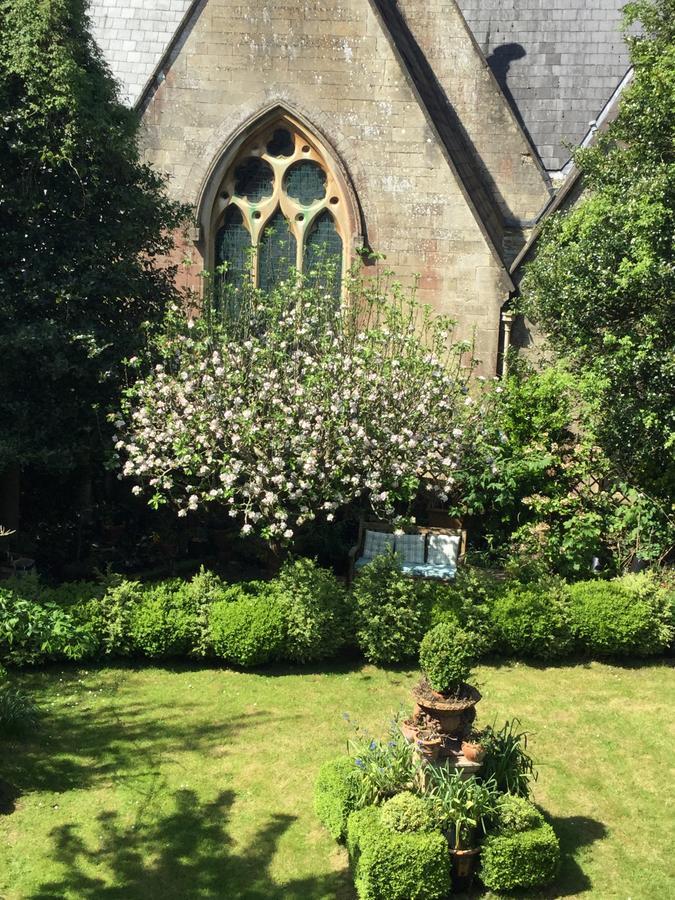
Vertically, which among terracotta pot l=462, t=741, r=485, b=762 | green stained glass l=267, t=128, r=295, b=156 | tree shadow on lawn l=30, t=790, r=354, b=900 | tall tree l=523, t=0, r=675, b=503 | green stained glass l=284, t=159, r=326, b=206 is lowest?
tree shadow on lawn l=30, t=790, r=354, b=900

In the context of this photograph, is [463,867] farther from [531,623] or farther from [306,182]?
[306,182]

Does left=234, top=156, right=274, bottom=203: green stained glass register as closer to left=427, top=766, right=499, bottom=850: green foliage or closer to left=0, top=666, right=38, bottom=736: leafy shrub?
left=0, top=666, right=38, bottom=736: leafy shrub

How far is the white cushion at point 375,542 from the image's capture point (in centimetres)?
1287

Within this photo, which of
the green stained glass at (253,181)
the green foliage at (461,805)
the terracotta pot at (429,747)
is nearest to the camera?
the green foliage at (461,805)

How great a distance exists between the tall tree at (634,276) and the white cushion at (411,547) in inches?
111

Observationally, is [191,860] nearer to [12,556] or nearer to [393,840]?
[393,840]

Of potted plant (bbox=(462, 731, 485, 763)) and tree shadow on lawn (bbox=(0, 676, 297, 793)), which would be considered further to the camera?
tree shadow on lawn (bbox=(0, 676, 297, 793))

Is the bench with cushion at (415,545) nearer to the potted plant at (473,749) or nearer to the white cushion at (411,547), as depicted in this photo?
the white cushion at (411,547)

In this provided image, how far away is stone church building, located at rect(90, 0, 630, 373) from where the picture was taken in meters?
15.2

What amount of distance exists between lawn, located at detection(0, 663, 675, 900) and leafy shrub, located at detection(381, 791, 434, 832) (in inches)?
28.9

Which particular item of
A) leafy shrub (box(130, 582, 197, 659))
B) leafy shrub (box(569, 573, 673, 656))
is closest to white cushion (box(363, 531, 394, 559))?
leafy shrub (box(569, 573, 673, 656))

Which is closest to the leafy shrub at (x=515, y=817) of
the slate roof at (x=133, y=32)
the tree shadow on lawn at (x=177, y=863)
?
the tree shadow on lawn at (x=177, y=863)

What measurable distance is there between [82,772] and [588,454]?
769cm

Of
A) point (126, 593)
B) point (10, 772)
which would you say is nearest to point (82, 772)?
point (10, 772)
